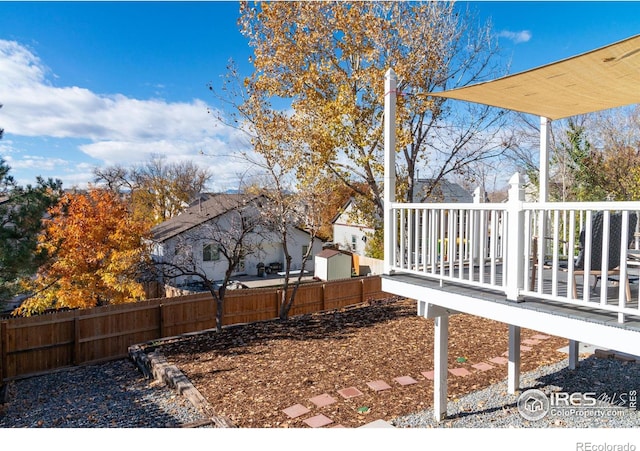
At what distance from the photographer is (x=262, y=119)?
33.7 feet

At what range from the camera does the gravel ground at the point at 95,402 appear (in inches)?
196

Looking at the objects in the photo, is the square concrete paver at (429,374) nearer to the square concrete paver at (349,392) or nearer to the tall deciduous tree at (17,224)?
the square concrete paver at (349,392)

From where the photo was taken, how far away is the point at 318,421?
4.23m

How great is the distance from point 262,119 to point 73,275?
300 inches

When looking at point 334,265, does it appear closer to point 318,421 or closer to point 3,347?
point 3,347

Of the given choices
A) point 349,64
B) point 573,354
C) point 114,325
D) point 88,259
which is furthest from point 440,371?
point 88,259

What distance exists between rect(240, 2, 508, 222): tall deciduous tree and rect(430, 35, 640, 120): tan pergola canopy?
17.9 ft

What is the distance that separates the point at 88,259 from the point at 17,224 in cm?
646

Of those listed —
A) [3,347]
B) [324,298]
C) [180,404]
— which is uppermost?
[324,298]

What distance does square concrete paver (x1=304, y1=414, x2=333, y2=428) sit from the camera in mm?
4156

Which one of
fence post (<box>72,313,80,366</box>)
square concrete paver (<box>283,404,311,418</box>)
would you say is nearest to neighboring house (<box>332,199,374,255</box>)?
fence post (<box>72,313,80,366</box>)

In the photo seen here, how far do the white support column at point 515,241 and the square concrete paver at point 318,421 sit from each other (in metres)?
2.41

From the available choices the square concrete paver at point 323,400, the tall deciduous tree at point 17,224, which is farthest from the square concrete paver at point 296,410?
the tall deciduous tree at point 17,224

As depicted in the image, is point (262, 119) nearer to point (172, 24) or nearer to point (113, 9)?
point (172, 24)
